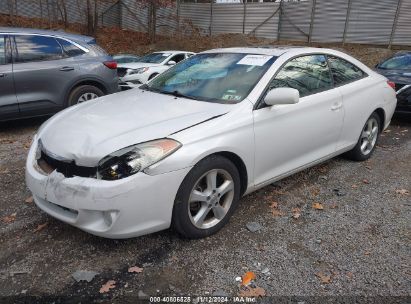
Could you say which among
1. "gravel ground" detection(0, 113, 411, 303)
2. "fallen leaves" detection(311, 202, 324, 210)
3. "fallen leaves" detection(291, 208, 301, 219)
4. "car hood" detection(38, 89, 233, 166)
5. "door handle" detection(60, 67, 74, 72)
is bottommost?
"fallen leaves" detection(311, 202, 324, 210)

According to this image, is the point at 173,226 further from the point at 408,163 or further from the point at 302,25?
the point at 302,25

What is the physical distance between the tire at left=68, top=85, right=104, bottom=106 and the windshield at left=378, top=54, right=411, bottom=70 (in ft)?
20.7

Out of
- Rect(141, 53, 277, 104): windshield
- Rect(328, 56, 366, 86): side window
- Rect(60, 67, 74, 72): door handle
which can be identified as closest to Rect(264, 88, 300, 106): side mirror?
Rect(141, 53, 277, 104): windshield

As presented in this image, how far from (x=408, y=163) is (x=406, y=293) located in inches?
123

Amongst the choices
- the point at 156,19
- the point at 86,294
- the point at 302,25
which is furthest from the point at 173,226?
the point at 156,19

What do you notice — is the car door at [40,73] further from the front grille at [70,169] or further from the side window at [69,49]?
the front grille at [70,169]

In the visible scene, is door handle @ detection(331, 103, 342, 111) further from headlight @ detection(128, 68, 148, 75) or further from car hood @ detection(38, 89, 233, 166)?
headlight @ detection(128, 68, 148, 75)

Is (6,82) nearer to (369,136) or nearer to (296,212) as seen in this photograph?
(296,212)

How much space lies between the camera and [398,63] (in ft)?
27.7

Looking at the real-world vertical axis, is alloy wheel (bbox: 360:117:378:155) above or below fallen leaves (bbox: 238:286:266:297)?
above

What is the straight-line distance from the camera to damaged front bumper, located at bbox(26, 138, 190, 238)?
8.56ft

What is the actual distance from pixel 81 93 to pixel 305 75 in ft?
13.4

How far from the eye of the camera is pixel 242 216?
142 inches

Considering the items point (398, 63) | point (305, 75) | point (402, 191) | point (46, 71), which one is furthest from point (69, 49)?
point (398, 63)
